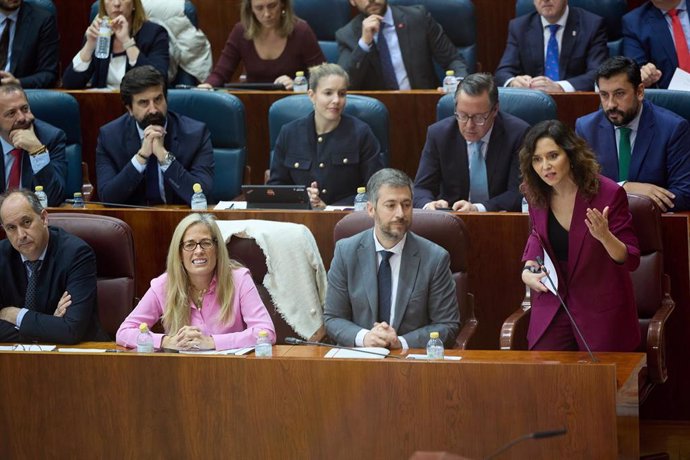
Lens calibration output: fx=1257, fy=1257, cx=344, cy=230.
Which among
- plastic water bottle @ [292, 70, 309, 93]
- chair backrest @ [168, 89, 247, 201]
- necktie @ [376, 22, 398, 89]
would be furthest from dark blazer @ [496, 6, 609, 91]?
chair backrest @ [168, 89, 247, 201]

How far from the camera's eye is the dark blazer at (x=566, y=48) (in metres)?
5.59

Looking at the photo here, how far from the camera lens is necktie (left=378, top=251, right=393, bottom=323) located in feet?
12.9

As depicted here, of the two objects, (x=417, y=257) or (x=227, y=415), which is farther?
(x=417, y=257)

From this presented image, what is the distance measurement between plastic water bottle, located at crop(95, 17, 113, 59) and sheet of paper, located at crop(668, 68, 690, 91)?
249 centimetres

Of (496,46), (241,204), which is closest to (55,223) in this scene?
(241,204)

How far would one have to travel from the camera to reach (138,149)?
4977 mm

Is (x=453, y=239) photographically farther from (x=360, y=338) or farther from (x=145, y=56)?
(x=145, y=56)

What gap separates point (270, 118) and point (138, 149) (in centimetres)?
65

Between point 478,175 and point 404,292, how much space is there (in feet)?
3.13

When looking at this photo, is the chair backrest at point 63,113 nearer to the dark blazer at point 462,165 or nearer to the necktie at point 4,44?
the necktie at point 4,44

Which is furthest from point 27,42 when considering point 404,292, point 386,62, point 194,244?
point 404,292

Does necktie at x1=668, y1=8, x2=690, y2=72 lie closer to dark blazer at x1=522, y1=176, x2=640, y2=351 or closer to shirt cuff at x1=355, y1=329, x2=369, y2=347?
dark blazer at x1=522, y1=176, x2=640, y2=351

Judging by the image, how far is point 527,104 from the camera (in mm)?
4918

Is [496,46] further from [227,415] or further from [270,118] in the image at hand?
[227,415]
